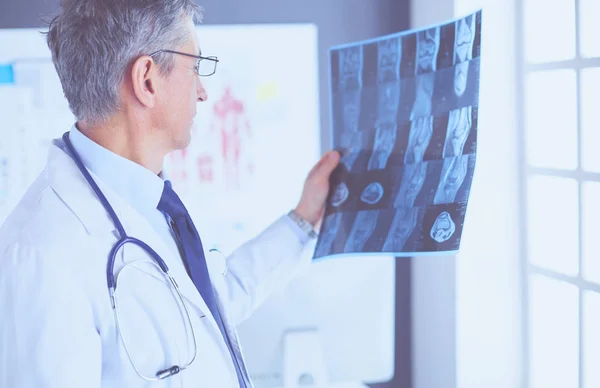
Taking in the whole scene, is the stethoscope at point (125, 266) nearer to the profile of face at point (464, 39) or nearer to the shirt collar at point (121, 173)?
the shirt collar at point (121, 173)

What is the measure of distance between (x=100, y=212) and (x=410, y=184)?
643mm

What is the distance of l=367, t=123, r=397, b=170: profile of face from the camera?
1.53m

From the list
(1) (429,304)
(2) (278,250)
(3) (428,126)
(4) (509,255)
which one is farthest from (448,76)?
(1) (429,304)

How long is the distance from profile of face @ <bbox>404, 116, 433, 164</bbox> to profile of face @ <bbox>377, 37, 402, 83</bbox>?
12 centimetres

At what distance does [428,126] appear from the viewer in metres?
1.45

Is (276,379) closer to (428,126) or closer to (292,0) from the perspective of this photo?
(428,126)

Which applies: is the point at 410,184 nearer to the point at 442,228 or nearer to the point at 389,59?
the point at 442,228

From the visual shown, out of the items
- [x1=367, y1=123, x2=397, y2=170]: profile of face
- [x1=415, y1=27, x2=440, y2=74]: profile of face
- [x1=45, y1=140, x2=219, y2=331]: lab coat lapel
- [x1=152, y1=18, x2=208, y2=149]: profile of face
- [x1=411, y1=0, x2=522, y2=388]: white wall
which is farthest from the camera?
[x1=411, y1=0, x2=522, y2=388]: white wall

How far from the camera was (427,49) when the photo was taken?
1.44 m

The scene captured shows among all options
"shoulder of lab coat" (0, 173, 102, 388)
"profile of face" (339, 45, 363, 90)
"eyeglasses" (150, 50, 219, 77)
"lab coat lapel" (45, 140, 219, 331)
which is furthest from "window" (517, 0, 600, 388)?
"shoulder of lab coat" (0, 173, 102, 388)

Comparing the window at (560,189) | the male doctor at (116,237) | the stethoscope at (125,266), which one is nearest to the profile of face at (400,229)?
the male doctor at (116,237)

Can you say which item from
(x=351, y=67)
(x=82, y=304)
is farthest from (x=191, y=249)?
(x=351, y=67)

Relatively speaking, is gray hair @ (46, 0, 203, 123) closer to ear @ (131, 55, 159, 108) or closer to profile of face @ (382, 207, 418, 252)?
ear @ (131, 55, 159, 108)

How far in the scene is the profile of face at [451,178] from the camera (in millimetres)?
1354
